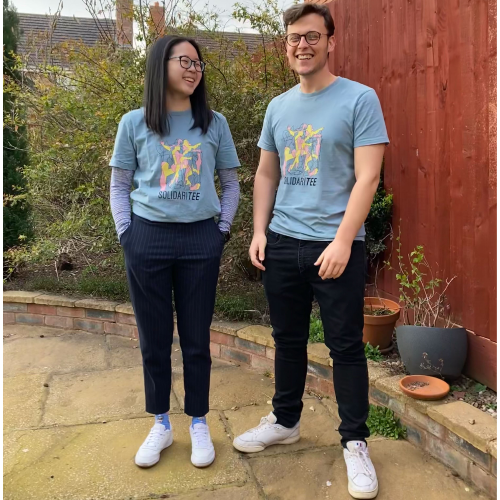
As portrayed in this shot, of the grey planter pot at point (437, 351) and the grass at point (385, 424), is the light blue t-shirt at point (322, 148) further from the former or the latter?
the grass at point (385, 424)

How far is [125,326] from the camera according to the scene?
4082 millimetres

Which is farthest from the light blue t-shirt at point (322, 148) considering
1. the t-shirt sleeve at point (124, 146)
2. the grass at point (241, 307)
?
the grass at point (241, 307)

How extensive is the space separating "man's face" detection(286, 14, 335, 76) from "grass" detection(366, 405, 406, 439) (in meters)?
1.67

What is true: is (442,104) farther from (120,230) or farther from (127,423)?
(127,423)

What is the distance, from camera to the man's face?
6.13 ft

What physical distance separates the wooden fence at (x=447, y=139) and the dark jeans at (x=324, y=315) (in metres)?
0.84

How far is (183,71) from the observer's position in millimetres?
2027

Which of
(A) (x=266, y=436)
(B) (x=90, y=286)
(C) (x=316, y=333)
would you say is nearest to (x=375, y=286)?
(C) (x=316, y=333)

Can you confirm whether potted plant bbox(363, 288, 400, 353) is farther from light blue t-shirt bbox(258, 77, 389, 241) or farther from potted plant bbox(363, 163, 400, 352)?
light blue t-shirt bbox(258, 77, 389, 241)

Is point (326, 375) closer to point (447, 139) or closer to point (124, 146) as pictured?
point (447, 139)

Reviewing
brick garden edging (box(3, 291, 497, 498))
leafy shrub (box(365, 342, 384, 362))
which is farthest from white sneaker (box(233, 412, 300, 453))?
leafy shrub (box(365, 342, 384, 362))

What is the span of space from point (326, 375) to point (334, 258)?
1258 millimetres

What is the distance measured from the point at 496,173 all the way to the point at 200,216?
141 cm

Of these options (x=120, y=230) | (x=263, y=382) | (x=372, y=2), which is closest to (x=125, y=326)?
(x=263, y=382)
